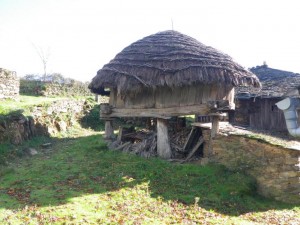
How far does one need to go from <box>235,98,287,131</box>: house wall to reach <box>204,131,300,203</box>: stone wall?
7.40m

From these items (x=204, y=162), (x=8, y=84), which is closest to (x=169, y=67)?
(x=204, y=162)

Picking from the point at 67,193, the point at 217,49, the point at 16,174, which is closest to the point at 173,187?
the point at 67,193

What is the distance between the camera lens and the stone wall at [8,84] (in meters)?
14.3

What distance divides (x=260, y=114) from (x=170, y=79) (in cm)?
835

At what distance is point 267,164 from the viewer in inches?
351

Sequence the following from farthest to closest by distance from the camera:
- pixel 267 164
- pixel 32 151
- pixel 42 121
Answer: pixel 42 121
pixel 32 151
pixel 267 164

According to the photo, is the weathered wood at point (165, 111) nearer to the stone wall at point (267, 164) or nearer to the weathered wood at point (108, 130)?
the weathered wood at point (108, 130)

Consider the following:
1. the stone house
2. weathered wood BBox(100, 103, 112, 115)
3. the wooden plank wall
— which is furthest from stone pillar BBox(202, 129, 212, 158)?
the wooden plank wall

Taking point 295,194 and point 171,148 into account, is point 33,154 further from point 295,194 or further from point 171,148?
point 295,194

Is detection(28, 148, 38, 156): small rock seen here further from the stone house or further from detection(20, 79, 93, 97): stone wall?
the stone house

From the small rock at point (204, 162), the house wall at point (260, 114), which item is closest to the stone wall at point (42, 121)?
the small rock at point (204, 162)

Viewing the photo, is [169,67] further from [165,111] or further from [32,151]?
[32,151]

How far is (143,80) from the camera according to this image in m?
10.7

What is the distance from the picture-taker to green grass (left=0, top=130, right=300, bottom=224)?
21.6 ft
